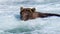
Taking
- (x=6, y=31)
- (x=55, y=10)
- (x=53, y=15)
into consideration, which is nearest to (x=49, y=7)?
(x=55, y=10)

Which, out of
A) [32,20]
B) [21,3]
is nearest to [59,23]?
[32,20]

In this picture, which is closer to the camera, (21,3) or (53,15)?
(53,15)

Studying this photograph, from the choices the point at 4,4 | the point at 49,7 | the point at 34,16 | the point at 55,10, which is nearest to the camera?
the point at 34,16

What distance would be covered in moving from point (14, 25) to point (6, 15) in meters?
1.24

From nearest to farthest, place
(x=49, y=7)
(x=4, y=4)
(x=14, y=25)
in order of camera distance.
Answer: (x=14, y=25), (x=49, y=7), (x=4, y=4)

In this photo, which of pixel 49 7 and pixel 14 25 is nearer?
pixel 14 25

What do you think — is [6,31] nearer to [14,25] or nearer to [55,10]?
[14,25]

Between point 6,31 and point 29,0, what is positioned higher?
point 29,0

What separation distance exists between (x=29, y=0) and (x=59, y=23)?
4240 mm

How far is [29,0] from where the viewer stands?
10.4 metres

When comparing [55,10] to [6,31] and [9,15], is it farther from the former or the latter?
[6,31]

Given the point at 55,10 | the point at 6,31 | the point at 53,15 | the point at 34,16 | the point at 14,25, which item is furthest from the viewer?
the point at 55,10

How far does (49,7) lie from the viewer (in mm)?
8789

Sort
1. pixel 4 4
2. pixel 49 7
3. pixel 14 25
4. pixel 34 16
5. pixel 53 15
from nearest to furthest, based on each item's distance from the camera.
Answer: pixel 14 25 < pixel 34 16 < pixel 53 15 < pixel 49 7 < pixel 4 4
